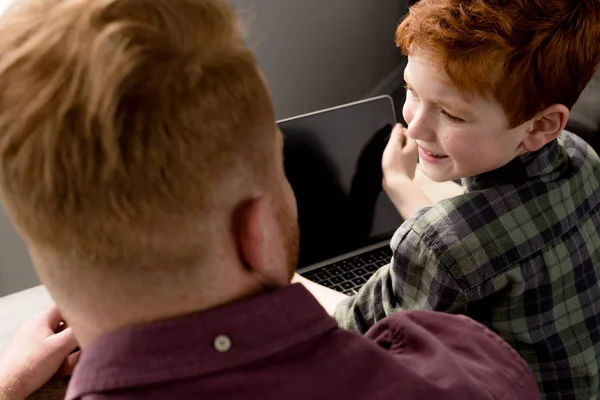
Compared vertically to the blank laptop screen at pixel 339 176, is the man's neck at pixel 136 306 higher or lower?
higher

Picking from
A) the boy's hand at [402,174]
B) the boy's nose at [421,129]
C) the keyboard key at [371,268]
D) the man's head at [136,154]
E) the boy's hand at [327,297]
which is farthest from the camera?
the keyboard key at [371,268]

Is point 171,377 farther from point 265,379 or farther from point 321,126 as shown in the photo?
point 321,126

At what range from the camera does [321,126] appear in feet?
4.15

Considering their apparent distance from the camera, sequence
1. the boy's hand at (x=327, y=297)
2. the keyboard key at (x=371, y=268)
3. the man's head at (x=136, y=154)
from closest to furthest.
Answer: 1. the man's head at (x=136, y=154)
2. the boy's hand at (x=327, y=297)
3. the keyboard key at (x=371, y=268)

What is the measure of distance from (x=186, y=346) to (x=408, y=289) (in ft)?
1.50

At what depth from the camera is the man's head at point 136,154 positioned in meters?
0.44

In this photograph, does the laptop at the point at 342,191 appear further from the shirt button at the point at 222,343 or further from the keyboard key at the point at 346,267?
the shirt button at the point at 222,343

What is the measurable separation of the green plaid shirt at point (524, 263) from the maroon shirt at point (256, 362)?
283 millimetres

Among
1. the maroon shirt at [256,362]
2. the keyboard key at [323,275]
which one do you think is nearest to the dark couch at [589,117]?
the keyboard key at [323,275]

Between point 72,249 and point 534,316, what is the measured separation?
627mm

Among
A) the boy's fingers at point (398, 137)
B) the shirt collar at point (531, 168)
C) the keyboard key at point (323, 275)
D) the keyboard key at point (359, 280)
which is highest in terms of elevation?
the shirt collar at point (531, 168)

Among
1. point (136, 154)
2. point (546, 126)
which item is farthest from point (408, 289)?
point (136, 154)

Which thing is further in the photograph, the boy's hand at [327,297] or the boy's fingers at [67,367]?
the boy's hand at [327,297]

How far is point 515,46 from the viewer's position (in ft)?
2.72
